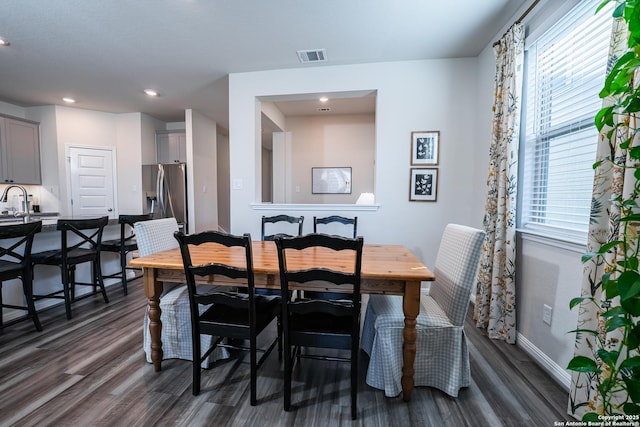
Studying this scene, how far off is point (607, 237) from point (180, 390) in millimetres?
2421

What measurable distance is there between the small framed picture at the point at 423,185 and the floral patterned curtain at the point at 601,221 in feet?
5.81

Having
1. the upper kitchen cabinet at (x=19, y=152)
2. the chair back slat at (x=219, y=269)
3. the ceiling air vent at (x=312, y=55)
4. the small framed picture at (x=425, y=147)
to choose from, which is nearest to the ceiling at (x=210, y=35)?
the ceiling air vent at (x=312, y=55)

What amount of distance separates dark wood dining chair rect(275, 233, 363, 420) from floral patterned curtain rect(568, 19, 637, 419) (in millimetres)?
1088

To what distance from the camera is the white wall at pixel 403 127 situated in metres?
3.01

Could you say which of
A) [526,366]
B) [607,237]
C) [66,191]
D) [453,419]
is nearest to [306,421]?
[453,419]

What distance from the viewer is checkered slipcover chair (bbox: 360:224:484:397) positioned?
155 centimetres

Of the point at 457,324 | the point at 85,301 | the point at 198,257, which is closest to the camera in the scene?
the point at 457,324

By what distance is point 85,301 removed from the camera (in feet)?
9.84

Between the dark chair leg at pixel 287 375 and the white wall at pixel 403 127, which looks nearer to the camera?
the dark chair leg at pixel 287 375

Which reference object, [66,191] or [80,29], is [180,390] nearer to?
[80,29]

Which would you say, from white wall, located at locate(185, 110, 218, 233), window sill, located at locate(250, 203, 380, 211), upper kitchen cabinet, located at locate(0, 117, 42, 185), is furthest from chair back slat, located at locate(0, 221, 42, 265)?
upper kitchen cabinet, located at locate(0, 117, 42, 185)

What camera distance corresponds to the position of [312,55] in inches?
116

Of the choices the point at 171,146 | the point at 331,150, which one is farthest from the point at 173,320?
the point at 171,146

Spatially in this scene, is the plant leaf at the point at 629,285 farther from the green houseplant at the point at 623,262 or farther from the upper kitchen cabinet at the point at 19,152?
the upper kitchen cabinet at the point at 19,152
